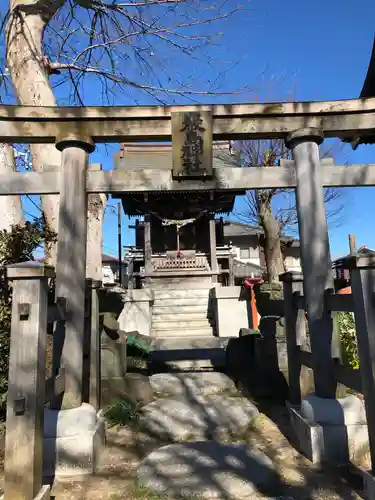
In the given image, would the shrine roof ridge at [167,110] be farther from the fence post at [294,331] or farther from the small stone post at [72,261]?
the fence post at [294,331]

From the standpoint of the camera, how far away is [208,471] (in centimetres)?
294

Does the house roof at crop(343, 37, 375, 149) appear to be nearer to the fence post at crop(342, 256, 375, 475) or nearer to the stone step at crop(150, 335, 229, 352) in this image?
the fence post at crop(342, 256, 375, 475)

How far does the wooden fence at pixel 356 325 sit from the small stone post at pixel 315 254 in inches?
2.1

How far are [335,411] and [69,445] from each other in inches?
98.4

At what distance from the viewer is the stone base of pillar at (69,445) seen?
3023 mm

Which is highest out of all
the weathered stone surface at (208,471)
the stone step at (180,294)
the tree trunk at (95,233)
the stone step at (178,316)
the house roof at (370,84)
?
the house roof at (370,84)

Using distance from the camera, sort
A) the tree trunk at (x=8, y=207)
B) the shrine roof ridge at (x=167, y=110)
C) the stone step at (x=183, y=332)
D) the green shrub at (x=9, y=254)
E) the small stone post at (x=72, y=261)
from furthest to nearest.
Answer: the stone step at (x=183, y=332)
the tree trunk at (x=8, y=207)
the green shrub at (x=9, y=254)
the shrine roof ridge at (x=167, y=110)
the small stone post at (x=72, y=261)

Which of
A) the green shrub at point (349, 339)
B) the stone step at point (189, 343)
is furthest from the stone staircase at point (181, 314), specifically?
the green shrub at point (349, 339)

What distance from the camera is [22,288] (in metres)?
A: 2.54

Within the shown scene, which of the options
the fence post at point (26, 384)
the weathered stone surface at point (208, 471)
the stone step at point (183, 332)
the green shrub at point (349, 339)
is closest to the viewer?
the fence post at point (26, 384)

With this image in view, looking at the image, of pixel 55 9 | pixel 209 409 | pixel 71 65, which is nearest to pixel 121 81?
pixel 71 65

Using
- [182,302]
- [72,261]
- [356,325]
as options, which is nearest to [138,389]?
[72,261]

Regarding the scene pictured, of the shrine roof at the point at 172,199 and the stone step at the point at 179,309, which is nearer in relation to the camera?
the stone step at the point at 179,309

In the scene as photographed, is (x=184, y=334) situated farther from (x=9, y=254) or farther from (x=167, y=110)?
(x=167, y=110)
